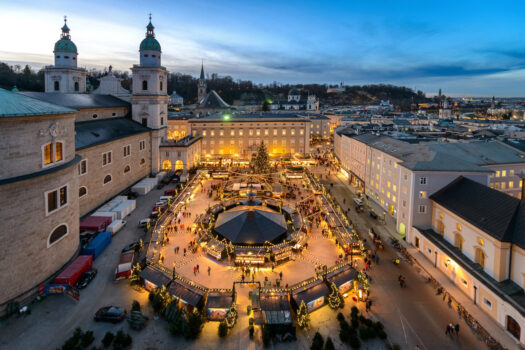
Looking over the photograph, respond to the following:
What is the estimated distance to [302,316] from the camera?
18406 mm

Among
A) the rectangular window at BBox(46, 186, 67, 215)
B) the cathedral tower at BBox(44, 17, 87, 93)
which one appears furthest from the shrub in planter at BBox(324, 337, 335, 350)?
the cathedral tower at BBox(44, 17, 87, 93)

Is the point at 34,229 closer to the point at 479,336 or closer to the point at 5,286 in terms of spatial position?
the point at 5,286

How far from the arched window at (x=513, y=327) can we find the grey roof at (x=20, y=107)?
101ft

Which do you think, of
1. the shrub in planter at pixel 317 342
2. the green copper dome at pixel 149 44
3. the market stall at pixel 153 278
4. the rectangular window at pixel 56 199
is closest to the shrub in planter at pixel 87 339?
the market stall at pixel 153 278

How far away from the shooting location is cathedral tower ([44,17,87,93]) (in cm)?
5175

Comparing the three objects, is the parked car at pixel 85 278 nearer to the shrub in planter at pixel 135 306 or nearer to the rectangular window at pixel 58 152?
the shrub in planter at pixel 135 306

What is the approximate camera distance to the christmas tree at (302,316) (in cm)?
1836

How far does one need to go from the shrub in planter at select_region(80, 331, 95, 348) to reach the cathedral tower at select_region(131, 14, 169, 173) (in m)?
38.6

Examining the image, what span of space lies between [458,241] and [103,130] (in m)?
41.5

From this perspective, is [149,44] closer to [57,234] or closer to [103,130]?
[103,130]

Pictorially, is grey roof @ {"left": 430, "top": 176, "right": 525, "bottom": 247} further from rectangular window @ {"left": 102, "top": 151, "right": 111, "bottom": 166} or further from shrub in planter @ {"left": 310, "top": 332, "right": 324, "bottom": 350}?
rectangular window @ {"left": 102, "top": 151, "right": 111, "bottom": 166}

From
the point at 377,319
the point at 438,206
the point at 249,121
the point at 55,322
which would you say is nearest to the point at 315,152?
the point at 249,121

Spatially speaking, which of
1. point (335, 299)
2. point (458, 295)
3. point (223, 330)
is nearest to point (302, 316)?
point (335, 299)

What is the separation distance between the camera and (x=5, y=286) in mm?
18156
